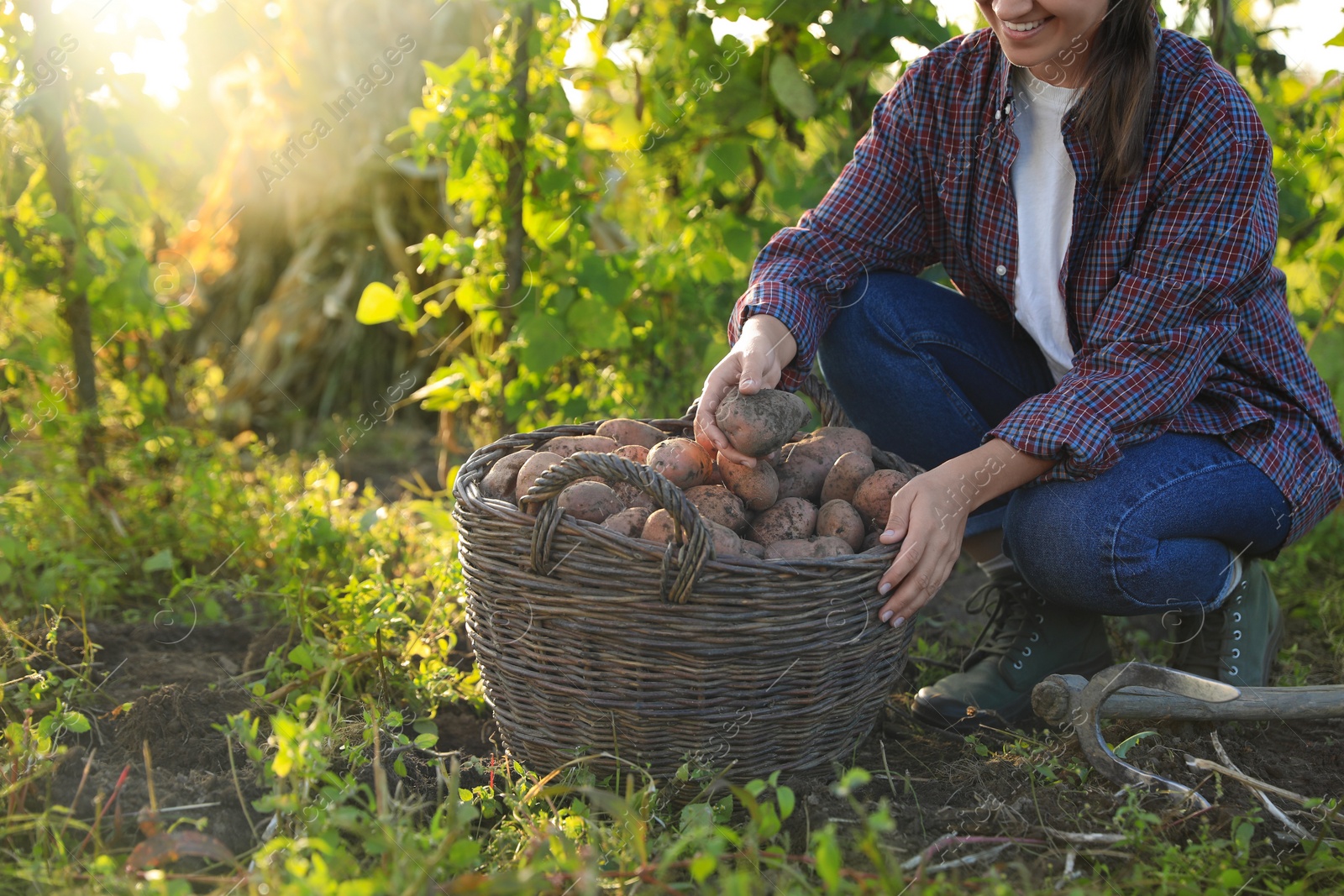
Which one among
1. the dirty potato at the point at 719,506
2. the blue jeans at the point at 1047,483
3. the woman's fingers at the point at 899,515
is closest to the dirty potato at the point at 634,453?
the dirty potato at the point at 719,506

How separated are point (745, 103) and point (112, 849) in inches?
84.3

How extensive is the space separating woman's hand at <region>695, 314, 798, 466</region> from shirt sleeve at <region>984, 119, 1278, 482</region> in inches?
15.9

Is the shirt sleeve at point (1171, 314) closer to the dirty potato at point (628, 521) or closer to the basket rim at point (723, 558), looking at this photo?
the basket rim at point (723, 558)

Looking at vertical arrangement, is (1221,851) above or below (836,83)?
below

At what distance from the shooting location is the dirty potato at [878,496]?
1.66 metres

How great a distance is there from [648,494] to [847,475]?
491mm

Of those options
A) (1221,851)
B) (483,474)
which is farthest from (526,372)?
(1221,851)

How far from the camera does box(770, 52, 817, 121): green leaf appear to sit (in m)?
2.43

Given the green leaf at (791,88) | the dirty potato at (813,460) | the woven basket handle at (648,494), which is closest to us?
the woven basket handle at (648,494)

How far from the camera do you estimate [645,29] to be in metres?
2.72

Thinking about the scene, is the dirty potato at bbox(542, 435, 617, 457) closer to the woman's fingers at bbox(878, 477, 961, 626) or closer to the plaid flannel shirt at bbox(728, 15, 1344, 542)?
the plaid flannel shirt at bbox(728, 15, 1344, 542)

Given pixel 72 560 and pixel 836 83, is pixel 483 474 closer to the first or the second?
pixel 72 560

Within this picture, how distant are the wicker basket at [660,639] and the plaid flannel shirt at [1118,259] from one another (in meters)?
0.48

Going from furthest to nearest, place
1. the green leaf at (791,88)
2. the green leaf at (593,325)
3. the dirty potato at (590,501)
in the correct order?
the green leaf at (593,325), the green leaf at (791,88), the dirty potato at (590,501)
